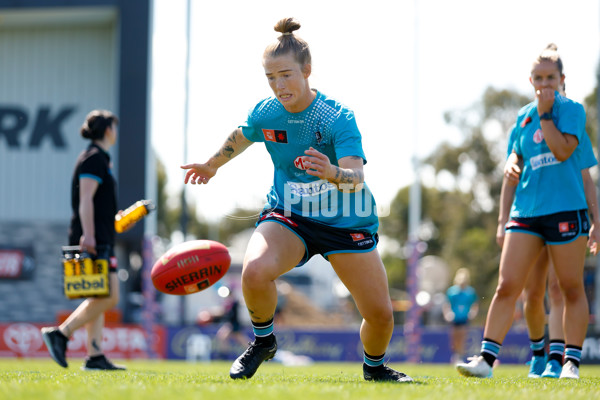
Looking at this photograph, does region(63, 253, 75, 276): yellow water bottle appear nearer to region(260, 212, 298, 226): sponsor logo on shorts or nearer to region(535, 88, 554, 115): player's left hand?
region(260, 212, 298, 226): sponsor logo on shorts

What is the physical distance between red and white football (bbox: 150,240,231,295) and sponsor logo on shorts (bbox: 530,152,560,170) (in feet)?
7.61

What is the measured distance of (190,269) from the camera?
5445 mm

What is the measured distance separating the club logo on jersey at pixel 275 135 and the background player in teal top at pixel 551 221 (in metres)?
1.85

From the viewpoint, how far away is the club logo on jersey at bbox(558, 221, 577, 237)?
5.56 metres

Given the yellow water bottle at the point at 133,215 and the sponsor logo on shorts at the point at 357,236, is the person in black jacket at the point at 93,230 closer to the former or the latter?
the yellow water bottle at the point at 133,215

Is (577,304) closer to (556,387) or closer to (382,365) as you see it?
(556,387)

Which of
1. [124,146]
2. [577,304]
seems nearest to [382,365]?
[577,304]

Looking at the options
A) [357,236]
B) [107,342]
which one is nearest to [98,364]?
[357,236]

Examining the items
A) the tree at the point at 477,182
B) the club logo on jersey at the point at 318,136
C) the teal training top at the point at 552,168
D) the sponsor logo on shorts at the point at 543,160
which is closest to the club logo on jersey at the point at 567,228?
the teal training top at the point at 552,168

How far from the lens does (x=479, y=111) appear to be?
44969 millimetres

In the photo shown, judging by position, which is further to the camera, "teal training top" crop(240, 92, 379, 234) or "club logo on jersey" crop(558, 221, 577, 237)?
"club logo on jersey" crop(558, 221, 577, 237)

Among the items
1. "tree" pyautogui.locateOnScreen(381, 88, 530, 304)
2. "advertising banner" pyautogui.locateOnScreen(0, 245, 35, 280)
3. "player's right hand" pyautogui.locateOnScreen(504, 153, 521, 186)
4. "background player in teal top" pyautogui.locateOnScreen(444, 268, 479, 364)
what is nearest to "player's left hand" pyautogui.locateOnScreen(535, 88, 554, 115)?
"player's right hand" pyautogui.locateOnScreen(504, 153, 521, 186)

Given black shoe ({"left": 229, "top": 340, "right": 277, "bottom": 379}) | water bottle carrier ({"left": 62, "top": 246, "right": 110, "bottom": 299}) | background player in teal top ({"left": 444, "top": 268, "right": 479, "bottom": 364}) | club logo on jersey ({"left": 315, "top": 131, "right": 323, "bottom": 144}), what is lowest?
background player in teal top ({"left": 444, "top": 268, "right": 479, "bottom": 364})

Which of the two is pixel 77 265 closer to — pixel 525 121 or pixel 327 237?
pixel 327 237
